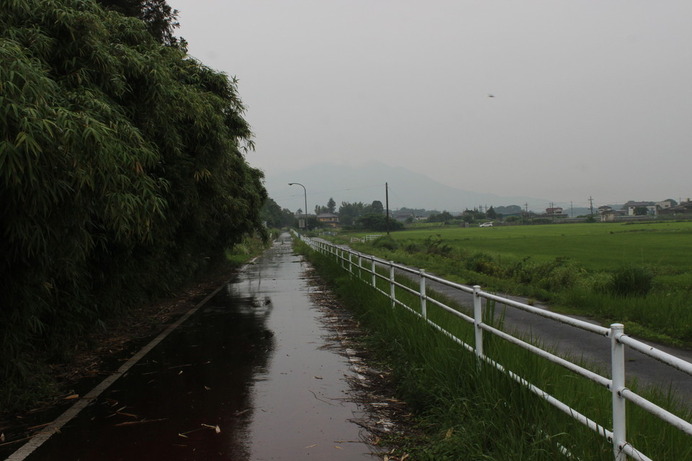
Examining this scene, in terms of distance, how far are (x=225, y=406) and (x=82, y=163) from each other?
2.58 m

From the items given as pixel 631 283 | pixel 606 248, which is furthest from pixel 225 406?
pixel 606 248

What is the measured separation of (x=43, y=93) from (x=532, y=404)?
14.4 feet

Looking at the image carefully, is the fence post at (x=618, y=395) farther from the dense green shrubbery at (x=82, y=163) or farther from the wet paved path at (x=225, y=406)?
the dense green shrubbery at (x=82, y=163)

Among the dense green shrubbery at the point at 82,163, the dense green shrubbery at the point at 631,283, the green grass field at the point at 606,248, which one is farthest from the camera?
the green grass field at the point at 606,248

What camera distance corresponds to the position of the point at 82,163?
4441 mm

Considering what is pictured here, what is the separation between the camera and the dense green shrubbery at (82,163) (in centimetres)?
414

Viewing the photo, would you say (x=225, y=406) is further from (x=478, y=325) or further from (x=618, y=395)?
(x=618, y=395)

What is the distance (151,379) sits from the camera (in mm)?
6312

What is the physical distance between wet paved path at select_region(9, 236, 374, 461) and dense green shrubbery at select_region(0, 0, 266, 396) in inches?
45.3

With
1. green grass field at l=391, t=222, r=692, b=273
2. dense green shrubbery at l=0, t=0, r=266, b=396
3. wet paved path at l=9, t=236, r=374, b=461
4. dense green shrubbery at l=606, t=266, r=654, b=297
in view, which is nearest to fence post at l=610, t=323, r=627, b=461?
wet paved path at l=9, t=236, r=374, b=461

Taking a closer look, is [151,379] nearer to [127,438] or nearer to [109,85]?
[127,438]

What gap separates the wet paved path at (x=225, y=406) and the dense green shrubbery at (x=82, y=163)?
3.77ft

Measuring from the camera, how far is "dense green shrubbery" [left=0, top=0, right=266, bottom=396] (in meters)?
4.14

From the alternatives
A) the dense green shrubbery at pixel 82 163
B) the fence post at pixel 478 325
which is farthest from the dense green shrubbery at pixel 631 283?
the dense green shrubbery at pixel 82 163
